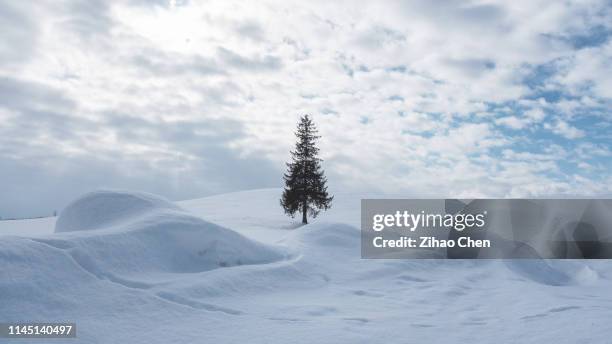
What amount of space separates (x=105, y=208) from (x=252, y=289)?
5.07 m

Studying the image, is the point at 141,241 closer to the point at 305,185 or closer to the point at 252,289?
the point at 252,289

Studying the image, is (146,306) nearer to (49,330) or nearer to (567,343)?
(49,330)

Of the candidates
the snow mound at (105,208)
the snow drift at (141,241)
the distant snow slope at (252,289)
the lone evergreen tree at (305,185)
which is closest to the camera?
the distant snow slope at (252,289)

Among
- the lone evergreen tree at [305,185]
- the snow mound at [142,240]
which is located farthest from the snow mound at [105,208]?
the lone evergreen tree at [305,185]

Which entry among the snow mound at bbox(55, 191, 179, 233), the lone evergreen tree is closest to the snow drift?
the snow mound at bbox(55, 191, 179, 233)

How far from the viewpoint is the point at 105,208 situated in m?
11.1

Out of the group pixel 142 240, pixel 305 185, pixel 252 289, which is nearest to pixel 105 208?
pixel 142 240

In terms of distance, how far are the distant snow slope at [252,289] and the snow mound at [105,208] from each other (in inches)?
1.5

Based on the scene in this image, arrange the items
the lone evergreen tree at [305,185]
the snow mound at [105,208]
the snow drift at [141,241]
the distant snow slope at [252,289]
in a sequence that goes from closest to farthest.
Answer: the distant snow slope at [252,289], the snow drift at [141,241], the snow mound at [105,208], the lone evergreen tree at [305,185]

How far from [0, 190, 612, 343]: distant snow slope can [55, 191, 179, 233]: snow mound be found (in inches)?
1.5

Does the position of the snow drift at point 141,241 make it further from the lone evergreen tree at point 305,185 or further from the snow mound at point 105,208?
the lone evergreen tree at point 305,185

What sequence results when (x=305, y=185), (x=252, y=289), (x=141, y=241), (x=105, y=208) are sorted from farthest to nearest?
(x=305, y=185) < (x=105, y=208) < (x=141, y=241) < (x=252, y=289)

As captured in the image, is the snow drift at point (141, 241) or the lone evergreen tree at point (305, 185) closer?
the snow drift at point (141, 241)

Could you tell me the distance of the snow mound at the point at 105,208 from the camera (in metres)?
10.8
